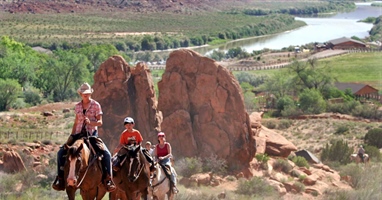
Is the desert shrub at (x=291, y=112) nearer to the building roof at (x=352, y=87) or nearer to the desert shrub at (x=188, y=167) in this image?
the building roof at (x=352, y=87)

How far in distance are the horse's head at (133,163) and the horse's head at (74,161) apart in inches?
42.9

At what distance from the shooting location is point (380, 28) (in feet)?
397

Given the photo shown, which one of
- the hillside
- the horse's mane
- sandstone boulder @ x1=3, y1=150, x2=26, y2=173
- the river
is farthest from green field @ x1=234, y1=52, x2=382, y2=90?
the horse's mane

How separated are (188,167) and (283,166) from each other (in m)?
4.32

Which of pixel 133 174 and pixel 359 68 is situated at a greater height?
pixel 133 174

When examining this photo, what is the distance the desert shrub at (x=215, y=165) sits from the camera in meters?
23.1

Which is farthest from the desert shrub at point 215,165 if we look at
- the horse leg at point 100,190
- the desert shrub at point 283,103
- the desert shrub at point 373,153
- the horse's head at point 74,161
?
the desert shrub at point 283,103

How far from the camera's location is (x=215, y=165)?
76.3ft

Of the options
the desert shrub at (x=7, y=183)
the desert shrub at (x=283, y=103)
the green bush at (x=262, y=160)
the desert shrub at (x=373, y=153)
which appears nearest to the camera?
the desert shrub at (x=7, y=183)

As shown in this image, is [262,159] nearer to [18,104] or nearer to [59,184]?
[59,184]

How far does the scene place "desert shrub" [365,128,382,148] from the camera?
113 feet

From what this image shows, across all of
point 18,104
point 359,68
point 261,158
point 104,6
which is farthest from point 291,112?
point 104,6

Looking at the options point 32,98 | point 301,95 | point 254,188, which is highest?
point 254,188

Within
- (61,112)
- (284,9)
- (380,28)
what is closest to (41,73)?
(61,112)
